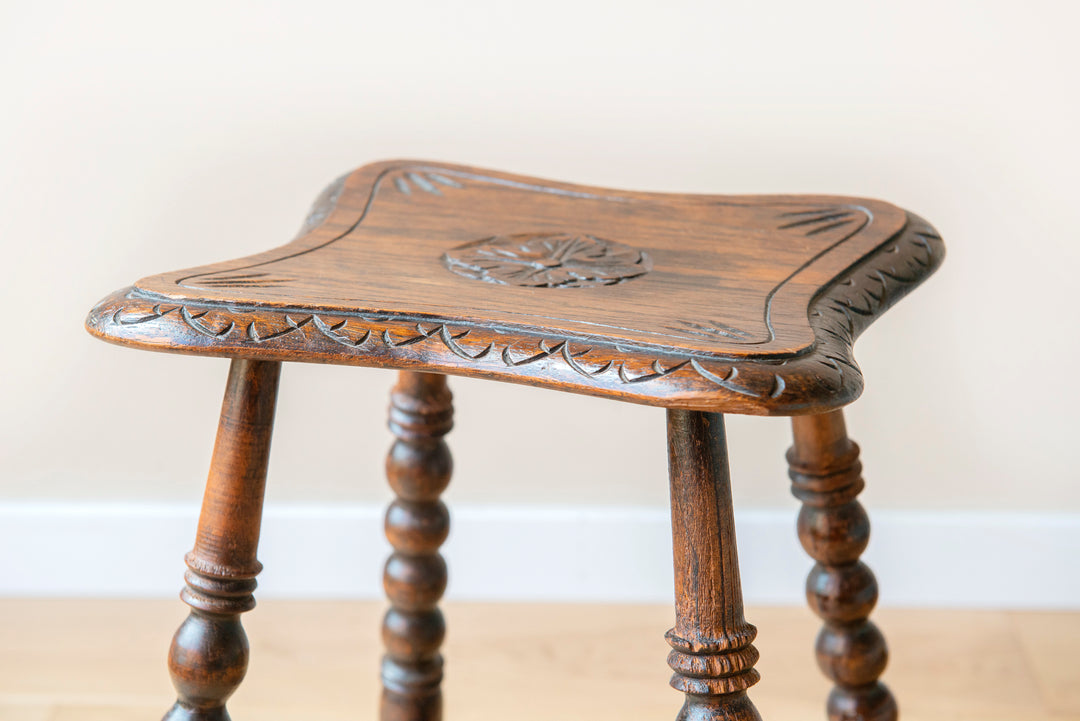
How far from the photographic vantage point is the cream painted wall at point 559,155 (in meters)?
1.14

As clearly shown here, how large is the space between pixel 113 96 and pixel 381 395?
0.41 meters

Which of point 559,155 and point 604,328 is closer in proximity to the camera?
point 604,328

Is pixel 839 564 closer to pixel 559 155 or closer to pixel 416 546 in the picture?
pixel 416 546

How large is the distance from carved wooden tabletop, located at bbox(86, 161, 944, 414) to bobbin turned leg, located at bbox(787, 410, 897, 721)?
13 cm

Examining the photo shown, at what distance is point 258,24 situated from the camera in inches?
45.0

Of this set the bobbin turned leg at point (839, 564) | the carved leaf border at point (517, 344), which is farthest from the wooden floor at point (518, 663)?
the carved leaf border at point (517, 344)

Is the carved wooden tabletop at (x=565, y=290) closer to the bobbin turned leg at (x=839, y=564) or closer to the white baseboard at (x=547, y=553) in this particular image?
the bobbin turned leg at (x=839, y=564)

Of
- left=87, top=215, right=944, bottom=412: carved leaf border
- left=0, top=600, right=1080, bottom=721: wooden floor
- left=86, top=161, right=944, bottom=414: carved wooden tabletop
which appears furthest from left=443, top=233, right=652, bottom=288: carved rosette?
left=0, top=600, right=1080, bottom=721: wooden floor

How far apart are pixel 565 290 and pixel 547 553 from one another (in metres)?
0.71

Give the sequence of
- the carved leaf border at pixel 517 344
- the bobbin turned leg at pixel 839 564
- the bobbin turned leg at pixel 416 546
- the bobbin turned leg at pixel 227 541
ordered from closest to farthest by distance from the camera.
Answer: the carved leaf border at pixel 517 344 < the bobbin turned leg at pixel 227 541 < the bobbin turned leg at pixel 839 564 < the bobbin turned leg at pixel 416 546

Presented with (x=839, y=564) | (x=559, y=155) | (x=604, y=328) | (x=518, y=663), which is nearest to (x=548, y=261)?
(x=604, y=328)

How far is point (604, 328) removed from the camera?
0.53m

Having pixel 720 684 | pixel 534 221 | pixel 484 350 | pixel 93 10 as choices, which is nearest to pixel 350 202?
pixel 534 221

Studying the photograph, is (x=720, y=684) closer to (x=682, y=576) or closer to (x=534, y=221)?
(x=682, y=576)
